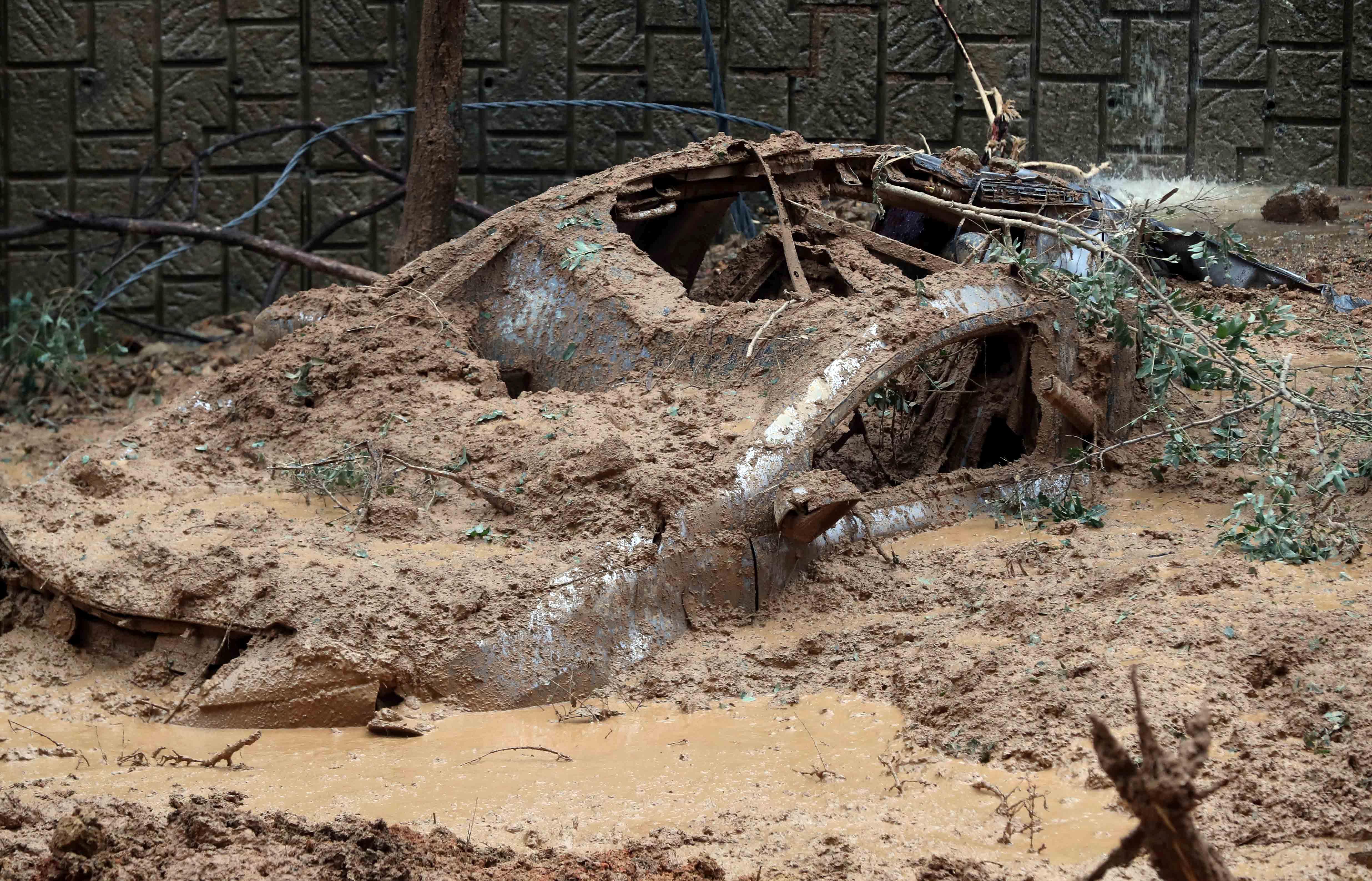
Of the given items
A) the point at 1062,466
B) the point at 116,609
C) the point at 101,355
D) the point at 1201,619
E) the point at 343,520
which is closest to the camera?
the point at 1201,619

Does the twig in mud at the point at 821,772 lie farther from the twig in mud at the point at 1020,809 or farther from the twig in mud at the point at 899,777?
the twig in mud at the point at 1020,809

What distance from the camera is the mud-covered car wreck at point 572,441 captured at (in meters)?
3.61

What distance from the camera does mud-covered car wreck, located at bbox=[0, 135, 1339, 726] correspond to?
11.8ft

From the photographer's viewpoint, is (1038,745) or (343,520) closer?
(1038,745)

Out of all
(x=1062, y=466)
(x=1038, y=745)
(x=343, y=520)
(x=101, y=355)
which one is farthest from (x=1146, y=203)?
(x=101, y=355)

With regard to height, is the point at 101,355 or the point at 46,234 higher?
the point at 46,234

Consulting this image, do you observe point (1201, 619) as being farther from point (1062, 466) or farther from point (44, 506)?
point (44, 506)

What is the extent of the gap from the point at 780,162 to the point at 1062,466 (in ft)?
5.06

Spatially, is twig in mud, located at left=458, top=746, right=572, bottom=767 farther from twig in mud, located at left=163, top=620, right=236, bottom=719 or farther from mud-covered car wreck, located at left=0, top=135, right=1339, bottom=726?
twig in mud, located at left=163, top=620, right=236, bottom=719

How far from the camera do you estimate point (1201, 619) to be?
3.50 meters

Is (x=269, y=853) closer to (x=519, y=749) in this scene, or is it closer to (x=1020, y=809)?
(x=519, y=749)

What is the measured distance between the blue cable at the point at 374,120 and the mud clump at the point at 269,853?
5789 mm

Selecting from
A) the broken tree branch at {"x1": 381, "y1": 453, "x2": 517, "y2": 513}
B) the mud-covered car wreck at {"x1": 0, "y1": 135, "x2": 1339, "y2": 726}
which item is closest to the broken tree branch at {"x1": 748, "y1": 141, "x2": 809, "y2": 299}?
the mud-covered car wreck at {"x1": 0, "y1": 135, "x2": 1339, "y2": 726}

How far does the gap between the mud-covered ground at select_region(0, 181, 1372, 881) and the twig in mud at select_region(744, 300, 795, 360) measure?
2.34 feet
